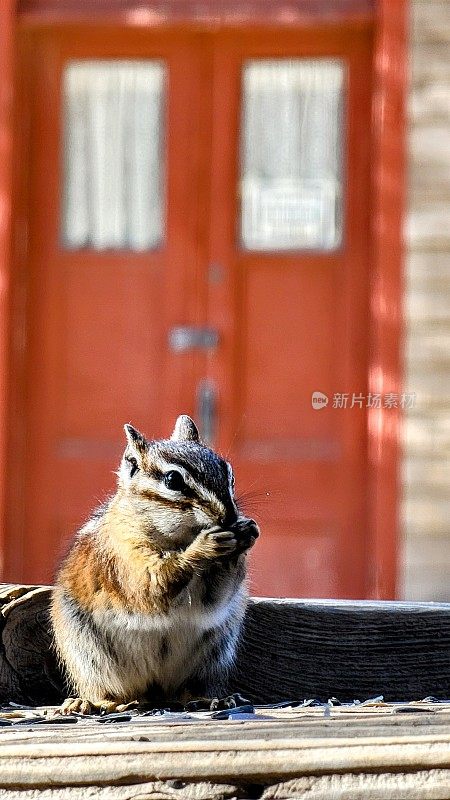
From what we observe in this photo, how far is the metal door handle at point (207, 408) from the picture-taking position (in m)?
6.10

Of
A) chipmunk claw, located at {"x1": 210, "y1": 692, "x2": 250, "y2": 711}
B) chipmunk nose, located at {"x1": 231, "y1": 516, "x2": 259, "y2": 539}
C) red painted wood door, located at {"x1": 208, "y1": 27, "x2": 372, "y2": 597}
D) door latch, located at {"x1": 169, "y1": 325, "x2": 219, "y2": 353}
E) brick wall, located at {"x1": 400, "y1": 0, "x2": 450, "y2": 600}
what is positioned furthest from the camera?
door latch, located at {"x1": 169, "y1": 325, "x2": 219, "y2": 353}

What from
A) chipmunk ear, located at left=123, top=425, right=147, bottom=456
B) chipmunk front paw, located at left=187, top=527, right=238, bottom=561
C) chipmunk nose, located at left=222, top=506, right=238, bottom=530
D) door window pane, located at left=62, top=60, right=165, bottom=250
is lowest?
chipmunk front paw, located at left=187, top=527, right=238, bottom=561

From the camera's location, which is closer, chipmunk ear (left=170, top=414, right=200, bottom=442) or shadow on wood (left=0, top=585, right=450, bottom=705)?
shadow on wood (left=0, top=585, right=450, bottom=705)

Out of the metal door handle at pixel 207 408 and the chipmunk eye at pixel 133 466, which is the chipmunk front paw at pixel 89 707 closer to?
the chipmunk eye at pixel 133 466

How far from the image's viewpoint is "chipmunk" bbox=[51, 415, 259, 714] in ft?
6.10

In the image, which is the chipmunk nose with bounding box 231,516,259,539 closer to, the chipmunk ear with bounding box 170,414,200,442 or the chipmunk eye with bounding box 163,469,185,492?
the chipmunk eye with bounding box 163,469,185,492

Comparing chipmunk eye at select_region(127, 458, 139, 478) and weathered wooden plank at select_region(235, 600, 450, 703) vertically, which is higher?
chipmunk eye at select_region(127, 458, 139, 478)

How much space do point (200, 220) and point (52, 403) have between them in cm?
101

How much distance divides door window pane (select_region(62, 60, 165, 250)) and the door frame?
235mm

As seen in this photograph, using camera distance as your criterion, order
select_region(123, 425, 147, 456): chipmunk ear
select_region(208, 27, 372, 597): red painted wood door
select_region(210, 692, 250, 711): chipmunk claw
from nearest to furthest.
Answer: select_region(210, 692, 250, 711): chipmunk claw < select_region(123, 425, 147, 456): chipmunk ear < select_region(208, 27, 372, 597): red painted wood door

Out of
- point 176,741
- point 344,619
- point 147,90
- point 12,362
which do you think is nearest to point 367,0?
point 147,90

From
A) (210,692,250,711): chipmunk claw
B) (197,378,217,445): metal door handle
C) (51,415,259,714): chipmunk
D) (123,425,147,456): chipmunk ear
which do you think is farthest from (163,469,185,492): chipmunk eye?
(197,378,217,445): metal door handle

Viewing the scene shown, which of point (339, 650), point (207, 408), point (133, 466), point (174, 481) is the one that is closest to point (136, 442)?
point (133, 466)

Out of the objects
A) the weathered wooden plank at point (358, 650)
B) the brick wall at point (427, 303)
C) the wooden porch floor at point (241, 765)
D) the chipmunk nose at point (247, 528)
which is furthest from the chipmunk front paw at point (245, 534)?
the brick wall at point (427, 303)
